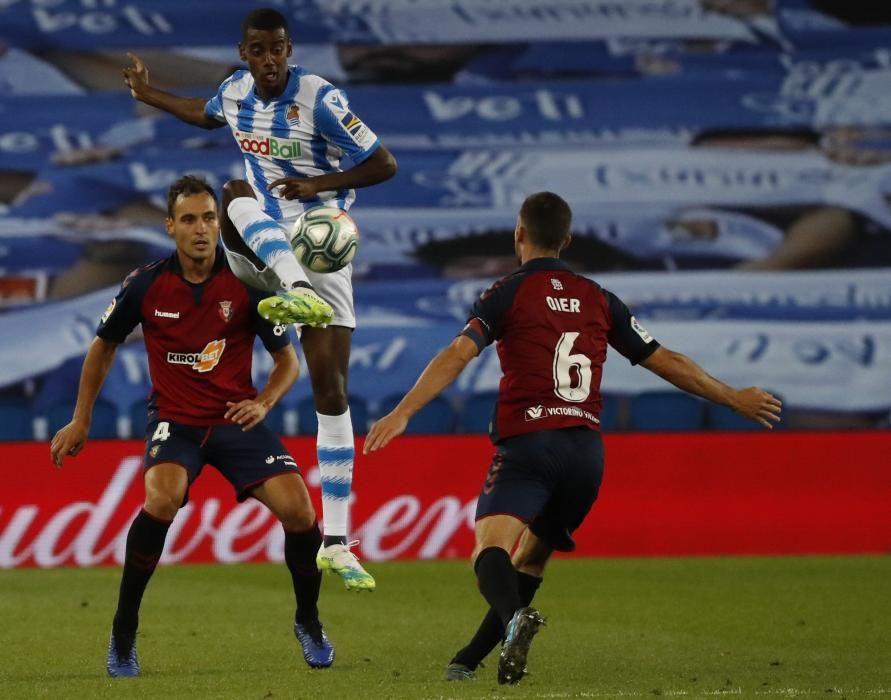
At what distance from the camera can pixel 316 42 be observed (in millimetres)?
15273

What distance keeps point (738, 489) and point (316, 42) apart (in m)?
Answer: 6.19

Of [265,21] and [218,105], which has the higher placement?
[265,21]

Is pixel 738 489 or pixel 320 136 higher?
pixel 320 136

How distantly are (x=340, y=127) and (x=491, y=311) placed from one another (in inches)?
50.2

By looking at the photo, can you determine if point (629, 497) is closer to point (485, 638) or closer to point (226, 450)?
point (226, 450)

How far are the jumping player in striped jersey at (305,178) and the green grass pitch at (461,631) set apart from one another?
841mm

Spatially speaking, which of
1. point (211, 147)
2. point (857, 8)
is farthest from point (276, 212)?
point (857, 8)

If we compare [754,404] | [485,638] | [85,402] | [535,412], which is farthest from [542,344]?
[85,402]

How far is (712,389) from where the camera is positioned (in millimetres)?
5688

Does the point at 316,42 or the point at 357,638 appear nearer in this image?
the point at 357,638

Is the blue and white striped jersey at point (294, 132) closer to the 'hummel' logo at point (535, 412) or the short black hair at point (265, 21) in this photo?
the short black hair at point (265, 21)

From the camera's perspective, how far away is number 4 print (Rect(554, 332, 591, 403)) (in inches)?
223

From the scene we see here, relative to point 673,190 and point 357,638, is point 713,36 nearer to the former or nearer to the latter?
point 673,190

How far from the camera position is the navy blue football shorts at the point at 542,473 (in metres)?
5.54
